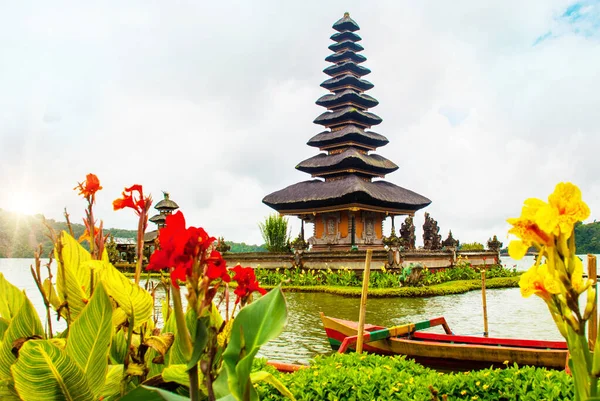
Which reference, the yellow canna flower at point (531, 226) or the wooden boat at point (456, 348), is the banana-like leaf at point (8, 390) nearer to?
the yellow canna flower at point (531, 226)

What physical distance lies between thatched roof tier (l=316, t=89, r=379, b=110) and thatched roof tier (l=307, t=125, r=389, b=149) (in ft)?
5.93

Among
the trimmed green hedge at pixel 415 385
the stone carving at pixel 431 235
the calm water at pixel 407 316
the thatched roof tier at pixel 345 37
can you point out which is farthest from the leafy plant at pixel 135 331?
the thatched roof tier at pixel 345 37

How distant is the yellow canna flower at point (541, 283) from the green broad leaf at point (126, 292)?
125 cm

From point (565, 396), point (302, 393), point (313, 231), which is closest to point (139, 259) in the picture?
point (302, 393)

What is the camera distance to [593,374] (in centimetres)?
94

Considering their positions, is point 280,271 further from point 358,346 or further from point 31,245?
point 31,245

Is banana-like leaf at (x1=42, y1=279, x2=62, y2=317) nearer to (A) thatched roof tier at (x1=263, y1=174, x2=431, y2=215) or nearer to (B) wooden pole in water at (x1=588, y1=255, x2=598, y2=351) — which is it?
(B) wooden pole in water at (x1=588, y1=255, x2=598, y2=351)

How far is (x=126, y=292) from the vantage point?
1.67 meters

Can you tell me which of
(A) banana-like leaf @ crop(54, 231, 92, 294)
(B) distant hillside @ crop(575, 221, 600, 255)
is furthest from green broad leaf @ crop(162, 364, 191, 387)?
(B) distant hillside @ crop(575, 221, 600, 255)

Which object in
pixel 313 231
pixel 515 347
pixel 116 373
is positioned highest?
pixel 313 231

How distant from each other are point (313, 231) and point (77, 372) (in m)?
26.2

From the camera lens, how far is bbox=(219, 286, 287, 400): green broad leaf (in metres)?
1.14

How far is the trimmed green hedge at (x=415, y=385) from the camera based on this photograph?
3.96m

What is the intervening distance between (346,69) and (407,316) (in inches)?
868
